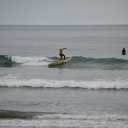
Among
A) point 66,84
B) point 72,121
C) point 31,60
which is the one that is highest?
point 31,60

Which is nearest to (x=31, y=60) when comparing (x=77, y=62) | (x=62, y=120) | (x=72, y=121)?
(x=77, y=62)

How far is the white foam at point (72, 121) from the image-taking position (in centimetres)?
1149

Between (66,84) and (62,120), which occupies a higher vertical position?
(66,84)

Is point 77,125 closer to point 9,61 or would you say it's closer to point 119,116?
point 119,116

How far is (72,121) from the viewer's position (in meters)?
12.0

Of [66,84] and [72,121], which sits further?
[66,84]

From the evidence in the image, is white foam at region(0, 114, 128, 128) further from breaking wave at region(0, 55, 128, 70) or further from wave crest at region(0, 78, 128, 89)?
breaking wave at region(0, 55, 128, 70)

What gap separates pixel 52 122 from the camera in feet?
39.0

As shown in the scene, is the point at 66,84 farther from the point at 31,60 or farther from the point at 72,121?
the point at 31,60

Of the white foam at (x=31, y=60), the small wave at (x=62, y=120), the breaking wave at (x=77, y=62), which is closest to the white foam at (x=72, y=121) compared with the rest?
the small wave at (x=62, y=120)

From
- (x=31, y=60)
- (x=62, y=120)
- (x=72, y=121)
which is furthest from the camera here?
(x=31, y=60)

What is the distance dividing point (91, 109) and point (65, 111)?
1267 millimetres

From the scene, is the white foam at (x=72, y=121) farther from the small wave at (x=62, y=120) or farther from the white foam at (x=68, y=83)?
the white foam at (x=68, y=83)

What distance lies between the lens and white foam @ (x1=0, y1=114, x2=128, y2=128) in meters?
11.5
